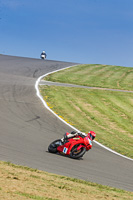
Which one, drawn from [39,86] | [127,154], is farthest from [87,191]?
[39,86]

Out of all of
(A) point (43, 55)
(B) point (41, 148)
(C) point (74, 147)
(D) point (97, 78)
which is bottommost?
(B) point (41, 148)

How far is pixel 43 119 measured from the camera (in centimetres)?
1695

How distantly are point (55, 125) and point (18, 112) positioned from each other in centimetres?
239

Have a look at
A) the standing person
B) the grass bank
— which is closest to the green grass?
the standing person

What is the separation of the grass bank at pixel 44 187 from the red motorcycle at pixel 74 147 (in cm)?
321

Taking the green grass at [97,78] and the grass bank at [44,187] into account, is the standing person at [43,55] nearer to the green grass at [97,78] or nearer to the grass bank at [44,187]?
the green grass at [97,78]

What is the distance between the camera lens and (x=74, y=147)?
11.1 m

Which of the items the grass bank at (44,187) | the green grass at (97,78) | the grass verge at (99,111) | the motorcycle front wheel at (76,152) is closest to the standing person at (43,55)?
the green grass at (97,78)

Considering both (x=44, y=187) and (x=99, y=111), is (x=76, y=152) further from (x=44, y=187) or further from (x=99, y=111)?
(x=99, y=111)

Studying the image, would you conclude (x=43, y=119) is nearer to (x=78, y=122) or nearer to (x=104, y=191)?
(x=78, y=122)

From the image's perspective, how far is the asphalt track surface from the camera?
9.02m

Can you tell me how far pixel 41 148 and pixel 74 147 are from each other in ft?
4.19

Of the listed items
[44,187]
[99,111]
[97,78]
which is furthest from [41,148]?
[97,78]

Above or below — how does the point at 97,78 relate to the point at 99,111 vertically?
above
